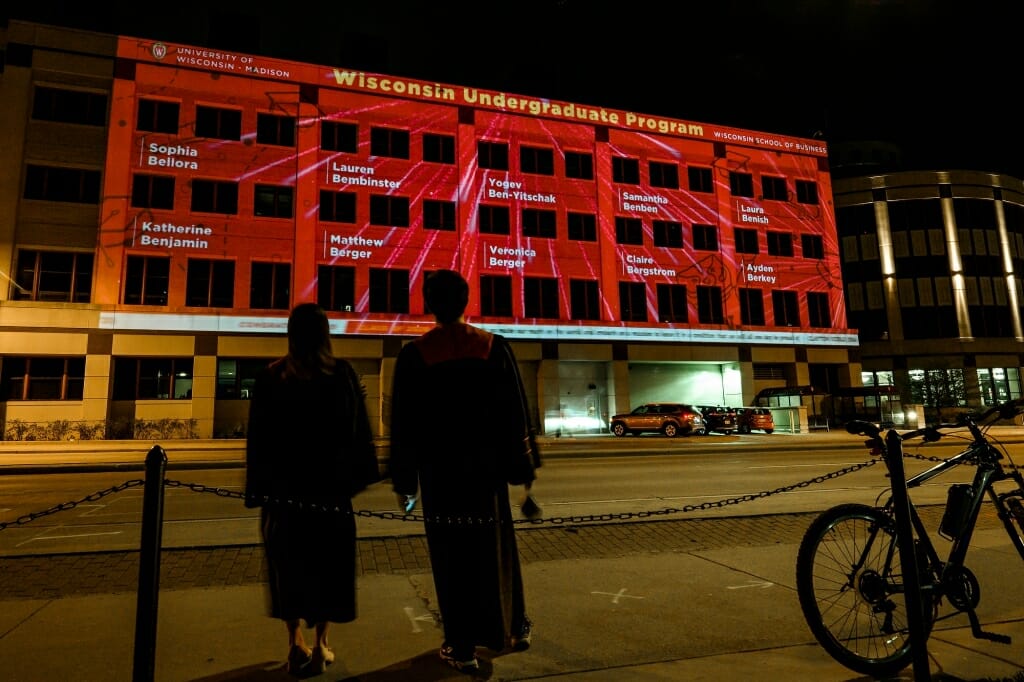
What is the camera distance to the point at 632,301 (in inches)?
1238

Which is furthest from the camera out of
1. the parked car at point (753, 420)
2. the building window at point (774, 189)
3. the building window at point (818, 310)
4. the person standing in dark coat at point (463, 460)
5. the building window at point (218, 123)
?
the building window at point (774, 189)

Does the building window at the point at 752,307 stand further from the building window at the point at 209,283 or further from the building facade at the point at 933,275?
the building window at the point at 209,283

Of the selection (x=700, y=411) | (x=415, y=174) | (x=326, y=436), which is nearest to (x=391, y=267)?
(x=415, y=174)

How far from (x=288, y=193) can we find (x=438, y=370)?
2653cm

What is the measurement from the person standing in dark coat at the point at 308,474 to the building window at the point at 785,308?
34299 millimetres

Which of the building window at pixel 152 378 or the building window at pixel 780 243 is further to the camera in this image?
the building window at pixel 780 243

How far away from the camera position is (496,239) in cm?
2944

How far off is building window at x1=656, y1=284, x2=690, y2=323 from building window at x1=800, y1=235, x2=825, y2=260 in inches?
344

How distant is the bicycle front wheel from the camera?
3246 millimetres

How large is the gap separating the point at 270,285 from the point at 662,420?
18.1 meters

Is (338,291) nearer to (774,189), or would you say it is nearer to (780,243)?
(780,243)

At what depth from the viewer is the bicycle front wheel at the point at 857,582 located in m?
3.25

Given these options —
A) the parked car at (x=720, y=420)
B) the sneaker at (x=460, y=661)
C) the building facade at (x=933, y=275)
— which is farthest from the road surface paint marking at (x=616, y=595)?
the building facade at (x=933, y=275)

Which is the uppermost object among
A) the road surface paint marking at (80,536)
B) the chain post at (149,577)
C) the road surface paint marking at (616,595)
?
the chain post at (149,577)
